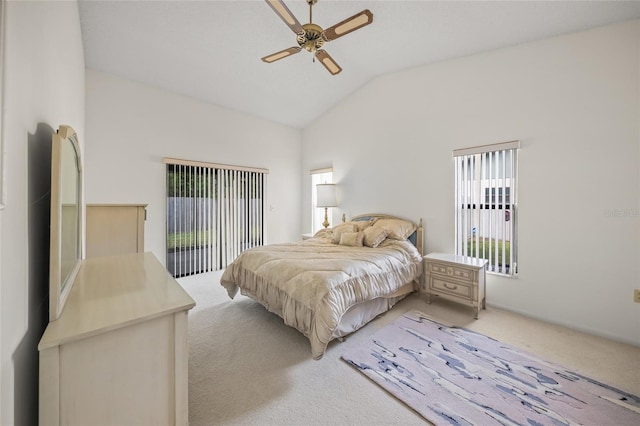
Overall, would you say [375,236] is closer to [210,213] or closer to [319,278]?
[319,278]

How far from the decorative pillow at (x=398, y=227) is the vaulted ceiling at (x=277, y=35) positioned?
219 cm

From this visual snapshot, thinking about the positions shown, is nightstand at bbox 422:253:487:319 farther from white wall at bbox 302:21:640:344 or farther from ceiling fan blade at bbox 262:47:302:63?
ceiling fan blade at bbox 262:47:302:63

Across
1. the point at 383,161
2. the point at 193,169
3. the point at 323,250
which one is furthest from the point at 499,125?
the point at 193,169

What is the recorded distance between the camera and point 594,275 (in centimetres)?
231

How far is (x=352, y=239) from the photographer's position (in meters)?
3.33

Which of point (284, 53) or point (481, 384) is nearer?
point (481, 384)

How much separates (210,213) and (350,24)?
334 centimetres

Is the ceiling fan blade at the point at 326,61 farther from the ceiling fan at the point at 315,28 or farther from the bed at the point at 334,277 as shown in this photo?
the bed at the point at 334,277

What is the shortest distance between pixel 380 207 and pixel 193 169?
3051 millimetres

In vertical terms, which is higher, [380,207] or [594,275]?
[380,207]

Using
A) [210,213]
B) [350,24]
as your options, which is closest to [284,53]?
[350,24]

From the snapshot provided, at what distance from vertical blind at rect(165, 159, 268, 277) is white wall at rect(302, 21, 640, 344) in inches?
112

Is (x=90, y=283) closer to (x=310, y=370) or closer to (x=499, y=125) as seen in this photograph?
(x=310, y=370)

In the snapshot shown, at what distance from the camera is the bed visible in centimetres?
194
